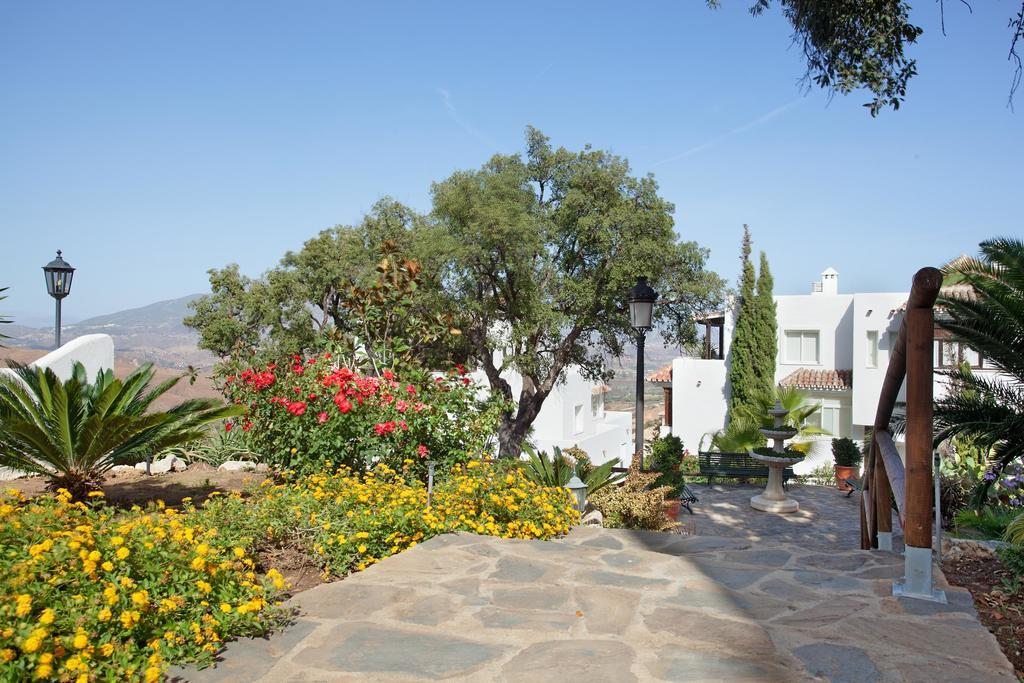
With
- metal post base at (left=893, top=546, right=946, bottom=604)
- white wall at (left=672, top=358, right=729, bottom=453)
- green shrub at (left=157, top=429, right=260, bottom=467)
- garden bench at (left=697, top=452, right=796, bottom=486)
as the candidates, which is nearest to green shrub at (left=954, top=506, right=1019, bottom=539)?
metal post base at (left=893, top=546, right=946, bottom=604)

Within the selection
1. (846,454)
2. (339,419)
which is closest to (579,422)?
(846,454)

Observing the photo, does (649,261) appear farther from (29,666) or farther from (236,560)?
(29,666)

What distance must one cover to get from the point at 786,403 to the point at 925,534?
17260mm

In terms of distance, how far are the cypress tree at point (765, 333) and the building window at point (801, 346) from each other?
32.6 inches

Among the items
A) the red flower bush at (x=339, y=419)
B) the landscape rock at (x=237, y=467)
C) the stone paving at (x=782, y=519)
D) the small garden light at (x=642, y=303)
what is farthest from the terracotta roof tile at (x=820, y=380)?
the landscape rock at (x=237, y=467)

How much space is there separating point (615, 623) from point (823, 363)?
80.2ft

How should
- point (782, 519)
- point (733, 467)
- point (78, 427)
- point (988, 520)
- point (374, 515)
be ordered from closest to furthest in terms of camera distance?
point (374, 515), point (78, 427), point (988, 520), point (782, 519), point (733, 467)

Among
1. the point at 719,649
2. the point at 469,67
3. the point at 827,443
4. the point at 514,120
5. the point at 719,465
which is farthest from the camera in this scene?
the point at 827,443

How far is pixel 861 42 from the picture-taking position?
685 cm

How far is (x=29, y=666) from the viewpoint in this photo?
101 inches

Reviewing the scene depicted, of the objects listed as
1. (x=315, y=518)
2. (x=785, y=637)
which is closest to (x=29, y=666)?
(x=315, y=518)

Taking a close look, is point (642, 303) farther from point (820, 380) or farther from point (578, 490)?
point (820, 380)

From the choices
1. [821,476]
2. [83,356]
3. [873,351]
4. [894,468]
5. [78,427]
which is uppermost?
[873,351]

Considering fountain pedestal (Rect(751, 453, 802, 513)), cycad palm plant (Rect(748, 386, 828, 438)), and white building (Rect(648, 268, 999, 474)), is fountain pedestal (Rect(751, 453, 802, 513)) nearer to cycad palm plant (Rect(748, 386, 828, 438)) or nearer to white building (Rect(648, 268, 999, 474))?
cycad palm plant (Rect(748, 386, 828, 438))
